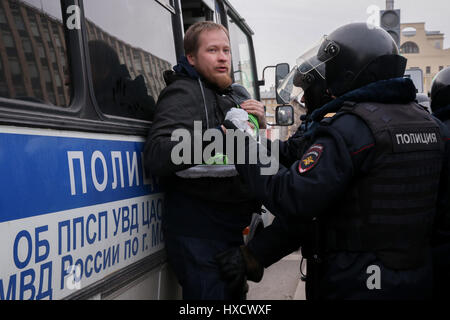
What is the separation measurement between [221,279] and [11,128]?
1.24 meters

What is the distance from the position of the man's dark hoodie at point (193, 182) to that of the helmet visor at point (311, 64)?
16.8 inches

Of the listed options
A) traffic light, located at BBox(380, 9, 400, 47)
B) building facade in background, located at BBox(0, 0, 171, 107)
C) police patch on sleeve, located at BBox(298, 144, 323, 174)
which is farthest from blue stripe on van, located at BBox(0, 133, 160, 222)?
traffic light, located at BBox(380, 9, 400, 47)

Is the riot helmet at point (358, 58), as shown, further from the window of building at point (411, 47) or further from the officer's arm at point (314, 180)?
the window of building at point (411, 47)

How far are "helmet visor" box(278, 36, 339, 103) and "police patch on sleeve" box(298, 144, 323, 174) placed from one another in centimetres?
60

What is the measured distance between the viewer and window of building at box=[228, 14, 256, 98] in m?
4.81

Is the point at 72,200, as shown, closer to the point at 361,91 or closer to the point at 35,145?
the point at 35,145

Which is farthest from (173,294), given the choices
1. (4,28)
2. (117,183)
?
(4,28)

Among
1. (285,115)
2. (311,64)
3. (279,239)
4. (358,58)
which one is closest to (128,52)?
(311,64)

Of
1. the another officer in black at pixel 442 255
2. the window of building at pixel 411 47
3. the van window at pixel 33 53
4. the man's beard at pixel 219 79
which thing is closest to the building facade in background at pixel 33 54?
the van window at pixel 33 53

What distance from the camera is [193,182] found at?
225 centimetres

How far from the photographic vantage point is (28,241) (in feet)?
4.89

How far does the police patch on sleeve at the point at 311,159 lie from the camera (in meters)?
1.79

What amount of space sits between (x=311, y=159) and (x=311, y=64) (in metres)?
0.72
